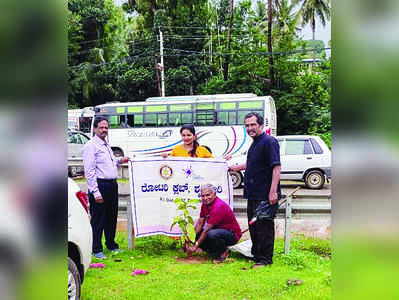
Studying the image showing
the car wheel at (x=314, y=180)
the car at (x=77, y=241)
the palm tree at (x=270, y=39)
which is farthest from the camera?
the palm tree at (x=270, y=39)

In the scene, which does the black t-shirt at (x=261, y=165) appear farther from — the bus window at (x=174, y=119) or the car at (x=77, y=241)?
the bus window at (x=174, y=119)

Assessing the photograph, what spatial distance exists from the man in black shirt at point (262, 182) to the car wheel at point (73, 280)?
203cm

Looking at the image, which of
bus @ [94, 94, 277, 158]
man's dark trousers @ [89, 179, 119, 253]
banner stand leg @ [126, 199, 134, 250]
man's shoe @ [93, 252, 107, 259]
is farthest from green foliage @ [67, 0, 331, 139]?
man's shoe @ [93, 252, 107, 259]

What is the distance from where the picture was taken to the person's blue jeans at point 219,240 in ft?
14.8

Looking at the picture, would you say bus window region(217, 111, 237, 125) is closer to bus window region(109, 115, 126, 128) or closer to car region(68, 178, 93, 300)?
bus window region(109, 115, 126, 128)

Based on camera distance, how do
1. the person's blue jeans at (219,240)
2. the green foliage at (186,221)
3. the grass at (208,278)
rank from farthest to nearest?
the green foliage at (186,221) → the person's blue jeans at (219,240) → the grass at (208,278)

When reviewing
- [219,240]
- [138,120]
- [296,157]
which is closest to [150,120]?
[138,120]

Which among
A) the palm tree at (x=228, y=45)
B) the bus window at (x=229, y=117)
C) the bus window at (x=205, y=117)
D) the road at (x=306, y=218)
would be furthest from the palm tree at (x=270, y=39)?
the road at (x=306, y=218)

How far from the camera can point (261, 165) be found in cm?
432

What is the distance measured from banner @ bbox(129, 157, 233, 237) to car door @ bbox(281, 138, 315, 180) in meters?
5.70

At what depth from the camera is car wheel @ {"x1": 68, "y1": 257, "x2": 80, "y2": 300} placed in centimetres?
284

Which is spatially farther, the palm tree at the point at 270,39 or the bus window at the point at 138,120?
the palm tree at the point at 270,39

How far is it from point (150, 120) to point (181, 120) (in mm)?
1020
